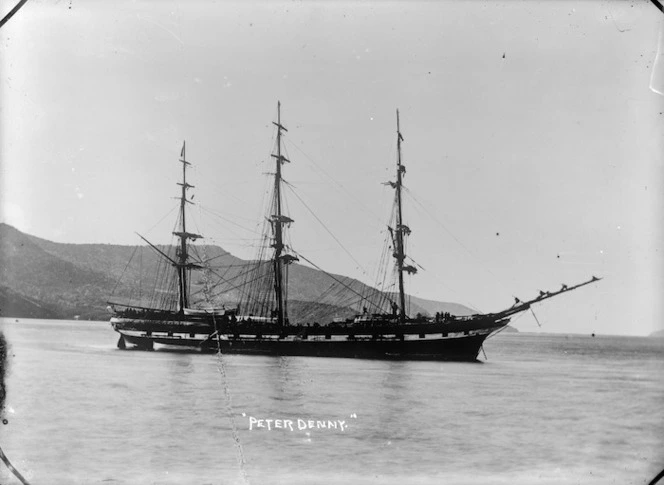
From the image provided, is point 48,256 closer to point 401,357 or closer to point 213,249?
point 213,249

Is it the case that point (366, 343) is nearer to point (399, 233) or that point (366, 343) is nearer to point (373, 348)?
point (373, 348)

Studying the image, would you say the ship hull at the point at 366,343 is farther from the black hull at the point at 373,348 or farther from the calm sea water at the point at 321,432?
the calm sea water at the point at 321,432

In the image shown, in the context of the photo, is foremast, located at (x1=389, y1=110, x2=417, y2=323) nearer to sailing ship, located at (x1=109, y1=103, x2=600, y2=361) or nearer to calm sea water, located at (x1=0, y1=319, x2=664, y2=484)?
sailing ship, located at (x1=109, y1=103, x2=600, y2=361)

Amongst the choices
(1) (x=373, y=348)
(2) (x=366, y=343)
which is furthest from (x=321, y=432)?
(2) (x=366, y=343)

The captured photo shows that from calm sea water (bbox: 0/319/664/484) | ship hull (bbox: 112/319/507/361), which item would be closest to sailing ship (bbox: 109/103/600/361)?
ship hull (bbox: 112/319/507/361)

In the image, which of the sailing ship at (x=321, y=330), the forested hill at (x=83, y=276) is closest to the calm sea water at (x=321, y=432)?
the forested hill at (x=83, y=276)

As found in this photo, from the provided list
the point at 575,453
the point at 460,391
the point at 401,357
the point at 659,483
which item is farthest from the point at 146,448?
the point at 401,357
